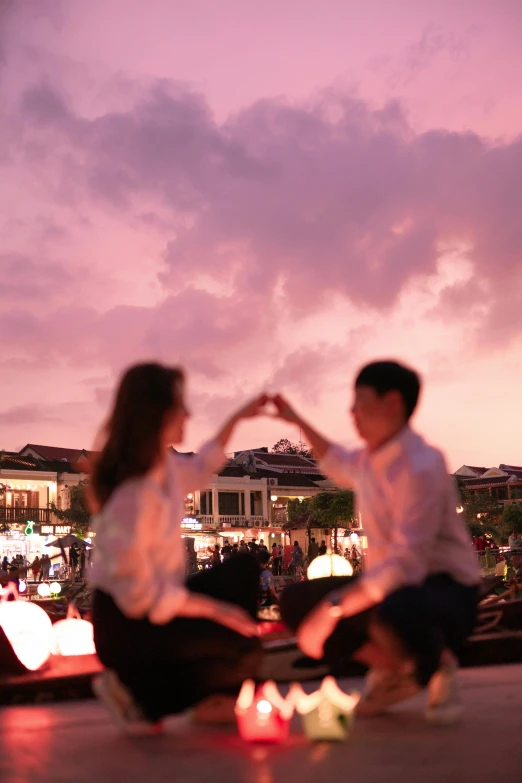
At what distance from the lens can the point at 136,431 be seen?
2.59 metres

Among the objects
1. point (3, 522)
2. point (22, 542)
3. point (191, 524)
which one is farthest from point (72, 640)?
point (3, 522)

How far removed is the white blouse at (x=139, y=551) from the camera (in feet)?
7.83

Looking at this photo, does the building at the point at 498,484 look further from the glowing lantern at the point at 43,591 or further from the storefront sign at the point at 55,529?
the glowing lantern at the point at 43,591

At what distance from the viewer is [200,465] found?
9.71 feet

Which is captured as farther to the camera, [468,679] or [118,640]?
[468,679]

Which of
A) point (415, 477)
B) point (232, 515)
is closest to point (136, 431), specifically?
point (415, 477)

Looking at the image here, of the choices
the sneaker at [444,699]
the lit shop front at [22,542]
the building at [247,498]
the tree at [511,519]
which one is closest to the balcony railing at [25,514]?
the lit shop front at [22,542]

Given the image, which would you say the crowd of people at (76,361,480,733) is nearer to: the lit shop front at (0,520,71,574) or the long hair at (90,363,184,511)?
the long hair at (90,363,184,511)

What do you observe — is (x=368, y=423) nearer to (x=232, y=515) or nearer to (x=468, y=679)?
(x=468, y=679)

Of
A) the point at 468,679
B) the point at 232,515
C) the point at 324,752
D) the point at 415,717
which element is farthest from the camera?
the point at 232,515

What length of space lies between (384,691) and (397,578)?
543 millimetres

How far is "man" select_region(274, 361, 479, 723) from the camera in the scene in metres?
2.46

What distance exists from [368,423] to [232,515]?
5300cm

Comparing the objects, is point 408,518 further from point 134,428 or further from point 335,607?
point 134,428
